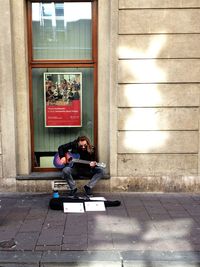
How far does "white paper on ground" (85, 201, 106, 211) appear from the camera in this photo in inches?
218

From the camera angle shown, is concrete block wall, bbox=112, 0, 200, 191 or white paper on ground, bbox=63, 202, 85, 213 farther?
concrete block wall, bbox=112, 0, 200, 191

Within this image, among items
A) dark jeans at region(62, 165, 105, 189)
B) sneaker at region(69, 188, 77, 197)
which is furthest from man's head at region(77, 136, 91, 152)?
sneaker at region(69, 188, 77, 197)

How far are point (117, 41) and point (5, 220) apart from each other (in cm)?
414

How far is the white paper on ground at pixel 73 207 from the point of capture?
5449 millimetres

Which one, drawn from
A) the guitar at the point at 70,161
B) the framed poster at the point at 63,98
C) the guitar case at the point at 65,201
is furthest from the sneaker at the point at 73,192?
the framed poster at the point at 63,98

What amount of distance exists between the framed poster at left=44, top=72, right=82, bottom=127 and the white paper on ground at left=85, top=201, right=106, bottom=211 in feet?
6.60

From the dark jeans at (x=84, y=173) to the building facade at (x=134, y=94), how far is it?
1.07 ft

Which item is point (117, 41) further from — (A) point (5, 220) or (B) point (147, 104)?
(A) point (5, 220)

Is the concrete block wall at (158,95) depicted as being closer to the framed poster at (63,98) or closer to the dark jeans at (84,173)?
the dark jeans at (84,173)

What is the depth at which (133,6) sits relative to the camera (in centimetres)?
619

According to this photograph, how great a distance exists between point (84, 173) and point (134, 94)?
79.5 inches

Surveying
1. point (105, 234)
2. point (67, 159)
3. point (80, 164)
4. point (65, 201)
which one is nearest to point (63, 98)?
point (67, 159)

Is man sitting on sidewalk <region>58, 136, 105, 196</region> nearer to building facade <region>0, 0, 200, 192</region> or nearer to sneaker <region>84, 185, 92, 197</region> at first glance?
sneaker <region>84, 185, 92, 197</region>

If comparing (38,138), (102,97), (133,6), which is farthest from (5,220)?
(133,6)
